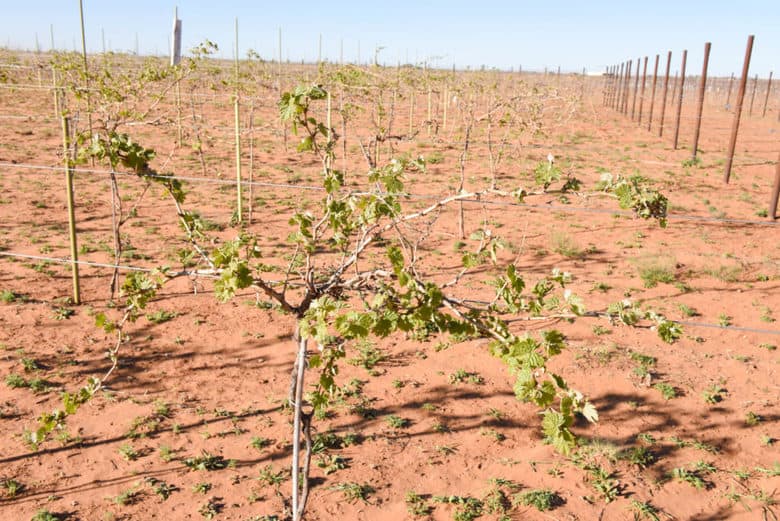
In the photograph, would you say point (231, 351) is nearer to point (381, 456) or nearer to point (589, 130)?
point (381, 456)

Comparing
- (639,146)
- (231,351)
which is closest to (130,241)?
(231,351)

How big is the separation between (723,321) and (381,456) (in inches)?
158

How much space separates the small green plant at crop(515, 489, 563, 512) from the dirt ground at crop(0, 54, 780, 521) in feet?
0.13

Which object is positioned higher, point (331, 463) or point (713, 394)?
point (713, 394)

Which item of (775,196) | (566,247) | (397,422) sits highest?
(775,196)

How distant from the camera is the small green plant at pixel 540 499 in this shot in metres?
3.69

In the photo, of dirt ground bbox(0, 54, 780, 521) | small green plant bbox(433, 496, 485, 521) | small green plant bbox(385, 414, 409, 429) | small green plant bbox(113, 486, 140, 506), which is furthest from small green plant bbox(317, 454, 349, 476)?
small green plant bbox(113, 486, 140, 506)

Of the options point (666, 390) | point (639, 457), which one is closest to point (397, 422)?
point (639, 457)

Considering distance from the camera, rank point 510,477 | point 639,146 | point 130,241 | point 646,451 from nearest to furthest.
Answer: point 510,477 → point 646,451 → point 130,241 → point 639,146

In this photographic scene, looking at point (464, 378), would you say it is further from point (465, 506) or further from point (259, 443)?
point (259, 443)

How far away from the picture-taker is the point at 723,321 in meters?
6.14

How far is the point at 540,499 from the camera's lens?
372cm

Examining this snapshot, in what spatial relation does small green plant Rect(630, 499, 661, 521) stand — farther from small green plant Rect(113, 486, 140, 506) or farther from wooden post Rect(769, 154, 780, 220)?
wooden post Rect(769, 154, 780, 220)

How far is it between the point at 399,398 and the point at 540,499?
143 centimetres
